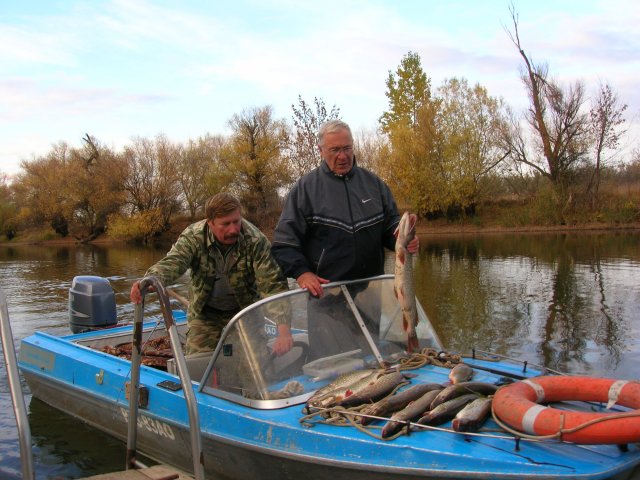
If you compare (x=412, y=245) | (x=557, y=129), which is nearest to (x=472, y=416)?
(x=412, y=245)

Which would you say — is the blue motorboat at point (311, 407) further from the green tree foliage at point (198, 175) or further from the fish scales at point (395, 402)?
the green tree foliage at point (198, 175)

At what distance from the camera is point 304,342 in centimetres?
457

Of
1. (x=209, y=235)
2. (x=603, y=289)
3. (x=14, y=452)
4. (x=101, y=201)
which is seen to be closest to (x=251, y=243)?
(x=209, y=235)

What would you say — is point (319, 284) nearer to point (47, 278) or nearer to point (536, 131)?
point (47, 278)

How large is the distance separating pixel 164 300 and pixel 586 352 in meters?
7.51

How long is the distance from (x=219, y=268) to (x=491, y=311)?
8826 mm

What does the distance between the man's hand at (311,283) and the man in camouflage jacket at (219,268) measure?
22.5 inches

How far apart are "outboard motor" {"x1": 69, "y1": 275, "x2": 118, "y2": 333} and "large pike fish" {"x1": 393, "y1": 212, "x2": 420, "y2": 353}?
4641 mm

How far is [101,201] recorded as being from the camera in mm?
50062

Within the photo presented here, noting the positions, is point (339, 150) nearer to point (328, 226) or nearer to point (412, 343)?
point (328, 226)

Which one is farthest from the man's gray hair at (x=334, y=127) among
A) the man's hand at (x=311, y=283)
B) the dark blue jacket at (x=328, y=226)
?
the man's hand at (x=311, y=283)

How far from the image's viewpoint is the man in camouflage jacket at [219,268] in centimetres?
503

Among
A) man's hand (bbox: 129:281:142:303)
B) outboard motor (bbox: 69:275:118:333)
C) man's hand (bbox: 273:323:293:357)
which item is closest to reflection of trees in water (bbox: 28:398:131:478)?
outboard motor (bbox: 69:275:118:333)

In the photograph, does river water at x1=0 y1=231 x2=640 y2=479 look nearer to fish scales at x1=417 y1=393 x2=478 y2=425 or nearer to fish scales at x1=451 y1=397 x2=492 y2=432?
fish scales at x1=417 y1=393 x2=478 y2=425
